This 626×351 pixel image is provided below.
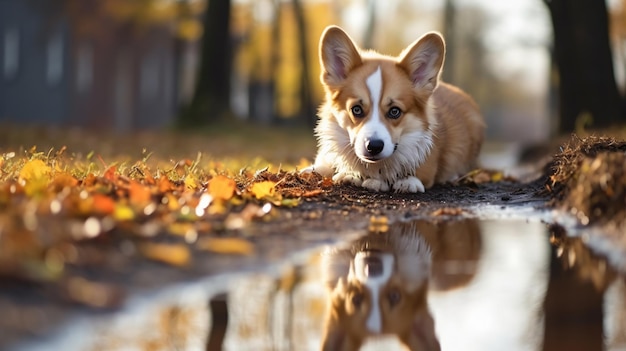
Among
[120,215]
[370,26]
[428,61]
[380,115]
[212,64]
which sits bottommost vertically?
[120,215]

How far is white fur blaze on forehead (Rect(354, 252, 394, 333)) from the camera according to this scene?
95.5 inches

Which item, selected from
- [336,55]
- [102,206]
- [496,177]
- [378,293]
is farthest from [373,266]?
[496,177]

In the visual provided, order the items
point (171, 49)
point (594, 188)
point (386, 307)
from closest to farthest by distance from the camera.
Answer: point (386, 307)
point (594, 188)
point (171, 49)

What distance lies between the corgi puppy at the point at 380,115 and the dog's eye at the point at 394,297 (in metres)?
2.20

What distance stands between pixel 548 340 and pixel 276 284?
98 centimetres

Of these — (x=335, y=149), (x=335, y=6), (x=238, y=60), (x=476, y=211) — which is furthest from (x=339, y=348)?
(x=238, y=60)

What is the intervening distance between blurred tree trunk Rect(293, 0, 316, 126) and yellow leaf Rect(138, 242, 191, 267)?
21093 mm

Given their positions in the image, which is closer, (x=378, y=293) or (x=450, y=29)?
(x=378, y=293)

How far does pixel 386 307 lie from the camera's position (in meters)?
2.57

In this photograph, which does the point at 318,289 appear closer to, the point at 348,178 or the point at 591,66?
the point at 348,178

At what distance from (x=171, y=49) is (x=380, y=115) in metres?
30.8

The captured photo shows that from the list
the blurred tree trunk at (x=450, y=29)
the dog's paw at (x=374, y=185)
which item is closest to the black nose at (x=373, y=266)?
the dog's paw at (x=374, y=185)

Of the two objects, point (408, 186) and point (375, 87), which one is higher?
point (375, 87)

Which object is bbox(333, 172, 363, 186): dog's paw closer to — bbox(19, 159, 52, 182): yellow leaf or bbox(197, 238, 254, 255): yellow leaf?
bbox(19, 159, 52, 182): yellow leaf
